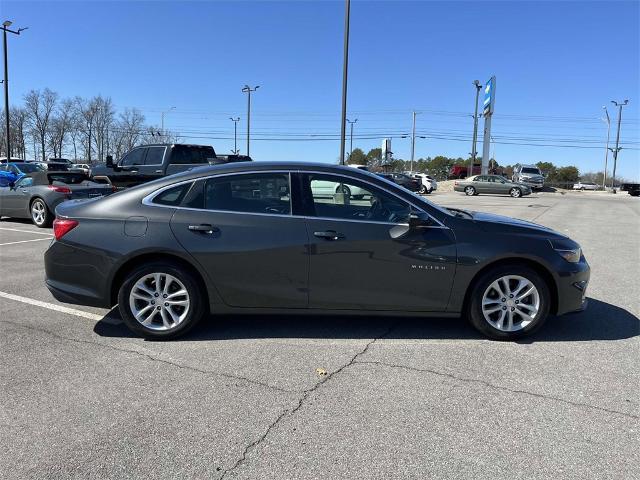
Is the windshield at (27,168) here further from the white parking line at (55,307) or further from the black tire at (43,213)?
the white parking line at (55,307)

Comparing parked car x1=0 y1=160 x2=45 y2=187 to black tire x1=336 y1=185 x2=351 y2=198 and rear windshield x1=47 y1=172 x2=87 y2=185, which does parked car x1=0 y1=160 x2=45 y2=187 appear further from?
black tire x1=336 y1=185 x2=351 y2=198

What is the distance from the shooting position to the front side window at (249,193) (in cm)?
438

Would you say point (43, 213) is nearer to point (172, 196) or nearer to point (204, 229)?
point (172, 196)

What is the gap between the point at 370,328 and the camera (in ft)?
15.7

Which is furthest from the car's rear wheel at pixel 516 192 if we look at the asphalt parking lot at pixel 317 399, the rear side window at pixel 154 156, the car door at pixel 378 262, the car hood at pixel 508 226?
the car door at pixel 378 262

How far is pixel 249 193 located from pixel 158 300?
1.23 meters

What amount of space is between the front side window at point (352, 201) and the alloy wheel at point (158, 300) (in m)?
1.40

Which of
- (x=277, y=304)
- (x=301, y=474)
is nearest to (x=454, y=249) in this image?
(x=277, y=304)

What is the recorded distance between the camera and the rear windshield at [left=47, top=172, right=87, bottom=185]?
1185 centimetres

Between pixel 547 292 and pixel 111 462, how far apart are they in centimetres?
364

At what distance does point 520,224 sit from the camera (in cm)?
459

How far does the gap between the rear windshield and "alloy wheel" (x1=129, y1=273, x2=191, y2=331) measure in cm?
904

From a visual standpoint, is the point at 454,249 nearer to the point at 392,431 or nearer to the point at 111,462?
the point at 392,431

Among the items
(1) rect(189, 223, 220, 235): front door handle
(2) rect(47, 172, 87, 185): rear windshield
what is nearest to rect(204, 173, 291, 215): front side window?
(1) rect(189, 223, 220, 235): front door handle
